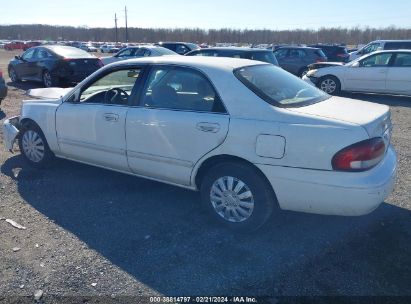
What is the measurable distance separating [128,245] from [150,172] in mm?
913

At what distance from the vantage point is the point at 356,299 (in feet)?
8.95

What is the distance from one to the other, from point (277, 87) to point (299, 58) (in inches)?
555

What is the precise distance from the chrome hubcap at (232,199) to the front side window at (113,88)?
141 centimetres

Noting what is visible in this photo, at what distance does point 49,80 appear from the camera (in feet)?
42.1

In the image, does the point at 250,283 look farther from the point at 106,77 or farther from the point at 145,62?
the point at 106,77

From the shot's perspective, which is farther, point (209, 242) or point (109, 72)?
point (109, 72)

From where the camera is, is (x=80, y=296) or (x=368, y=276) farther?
(x=368, y=276)

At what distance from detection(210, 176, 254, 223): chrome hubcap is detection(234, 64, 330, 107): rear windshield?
822 millimetres

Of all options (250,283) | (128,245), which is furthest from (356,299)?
(128,245)

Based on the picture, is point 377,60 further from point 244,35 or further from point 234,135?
point 244,35

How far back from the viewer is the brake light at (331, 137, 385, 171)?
3049 mm

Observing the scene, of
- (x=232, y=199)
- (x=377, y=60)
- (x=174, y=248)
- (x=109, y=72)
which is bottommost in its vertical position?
(x=174, y=248)

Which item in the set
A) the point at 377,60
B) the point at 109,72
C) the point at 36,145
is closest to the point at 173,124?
the point at 109,72

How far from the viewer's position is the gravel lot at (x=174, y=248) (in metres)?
2.90
